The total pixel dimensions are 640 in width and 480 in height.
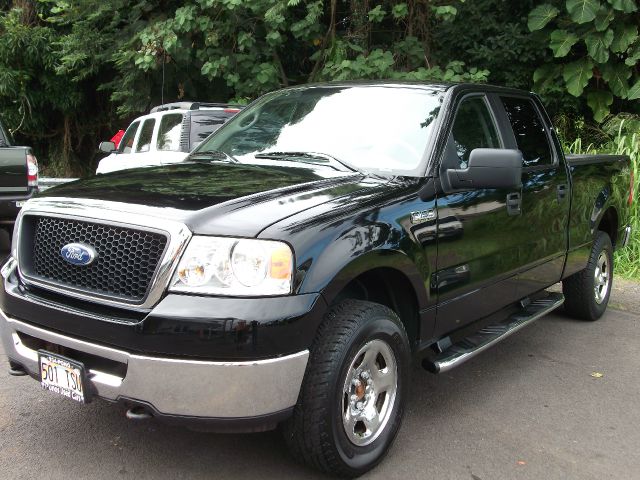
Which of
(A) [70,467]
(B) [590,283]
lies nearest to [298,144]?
(A) [70,467]

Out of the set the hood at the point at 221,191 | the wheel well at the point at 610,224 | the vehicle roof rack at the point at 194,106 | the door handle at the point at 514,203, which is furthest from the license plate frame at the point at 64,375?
the vehicle roof rack at the point at 194,106

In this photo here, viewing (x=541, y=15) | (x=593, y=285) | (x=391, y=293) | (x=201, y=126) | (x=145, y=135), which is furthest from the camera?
(x=145, y=135)

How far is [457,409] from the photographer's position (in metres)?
3.92

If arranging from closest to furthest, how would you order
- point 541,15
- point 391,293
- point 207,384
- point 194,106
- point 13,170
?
point 207,384 < point 391,293 < point 13,170 < point 194,106 < point 541,15

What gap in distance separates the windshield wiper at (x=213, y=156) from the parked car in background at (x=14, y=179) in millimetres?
4134

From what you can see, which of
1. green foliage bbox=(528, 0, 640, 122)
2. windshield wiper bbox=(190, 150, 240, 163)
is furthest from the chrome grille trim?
green foliage bbox=(528, 0, 640, 122)

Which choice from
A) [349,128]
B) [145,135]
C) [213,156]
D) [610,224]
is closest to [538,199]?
[349,128]

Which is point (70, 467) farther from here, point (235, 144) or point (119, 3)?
point (119, 3)

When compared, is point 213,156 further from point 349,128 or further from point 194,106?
point 194,106

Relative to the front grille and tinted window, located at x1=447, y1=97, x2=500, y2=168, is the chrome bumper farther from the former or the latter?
tinted window, located at x1=447, y1=97, x2=500, y2=168

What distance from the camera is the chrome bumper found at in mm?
2555

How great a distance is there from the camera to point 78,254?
9.38 ft

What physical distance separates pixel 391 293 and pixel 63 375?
161cm

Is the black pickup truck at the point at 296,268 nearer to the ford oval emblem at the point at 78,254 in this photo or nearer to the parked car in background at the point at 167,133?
the ford oval emblem at the point at 78,254
